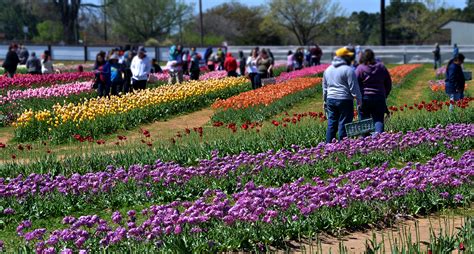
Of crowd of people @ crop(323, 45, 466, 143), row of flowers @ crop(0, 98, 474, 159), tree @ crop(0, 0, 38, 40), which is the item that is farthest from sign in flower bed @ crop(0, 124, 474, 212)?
tree @ crop(0, 0, 38, 40)

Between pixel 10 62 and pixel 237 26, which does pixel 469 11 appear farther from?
pixel 10 62

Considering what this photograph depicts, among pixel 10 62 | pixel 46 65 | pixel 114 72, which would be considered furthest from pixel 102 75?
pixel 46 65

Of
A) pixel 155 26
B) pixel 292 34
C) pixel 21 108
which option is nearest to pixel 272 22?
pixel 292 34

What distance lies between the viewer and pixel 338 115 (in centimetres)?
1095

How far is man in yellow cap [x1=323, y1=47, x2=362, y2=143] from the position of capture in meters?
10.7

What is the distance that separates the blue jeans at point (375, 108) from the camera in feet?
38.4

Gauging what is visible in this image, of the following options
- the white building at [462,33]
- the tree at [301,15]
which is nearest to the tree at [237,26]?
Answer: the tree at [301,15]

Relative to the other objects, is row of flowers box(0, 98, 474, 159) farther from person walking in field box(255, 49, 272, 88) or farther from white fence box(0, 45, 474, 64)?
white fence box(0, 45, 474, 64)

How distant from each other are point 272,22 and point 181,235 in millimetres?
→ 83941

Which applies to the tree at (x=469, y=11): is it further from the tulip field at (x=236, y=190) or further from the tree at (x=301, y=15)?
the tulip field at (x=236, y=190)

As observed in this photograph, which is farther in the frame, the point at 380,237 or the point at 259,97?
the point at 259,97

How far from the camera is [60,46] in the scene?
46781mm

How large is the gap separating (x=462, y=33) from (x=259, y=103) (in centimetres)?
6085

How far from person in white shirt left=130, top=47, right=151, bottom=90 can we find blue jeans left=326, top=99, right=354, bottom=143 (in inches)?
383
